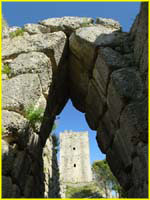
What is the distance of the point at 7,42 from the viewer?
534 centimetres

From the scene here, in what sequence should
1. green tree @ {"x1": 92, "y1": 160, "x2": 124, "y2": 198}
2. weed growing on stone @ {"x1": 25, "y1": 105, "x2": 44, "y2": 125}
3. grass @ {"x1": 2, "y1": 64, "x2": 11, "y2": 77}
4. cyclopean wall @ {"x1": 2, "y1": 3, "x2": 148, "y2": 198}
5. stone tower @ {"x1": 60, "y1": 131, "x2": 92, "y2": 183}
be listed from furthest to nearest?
stone tower @ {"x1": 60, "y1": 131, "x2": 92, "y2": 183}
green tree @ {"x1": 92, "y1": 160, "x2": 124, "y2": 198}
grass @ {"x1": 2, "y1": 64, "x2": 11, "y2": 77}
weed growing on stone @ {"x1": 25, "y1": 105, "x2": 44, "y2": 125}
cyclopean wall @ {"x1": 2, "y1": 3, "x2": 148, "y2": 198}

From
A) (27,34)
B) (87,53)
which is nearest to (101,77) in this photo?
(87,53)

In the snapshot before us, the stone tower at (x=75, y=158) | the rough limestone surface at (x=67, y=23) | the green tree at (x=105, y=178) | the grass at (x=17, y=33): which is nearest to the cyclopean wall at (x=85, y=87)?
the rough limestone surface at (x=67, y=23)

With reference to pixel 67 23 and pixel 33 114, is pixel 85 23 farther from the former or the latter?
pixel 33 114

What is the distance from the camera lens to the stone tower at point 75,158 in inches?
1427

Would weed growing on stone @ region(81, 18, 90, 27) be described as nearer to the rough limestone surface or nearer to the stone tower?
the rough limestone surface

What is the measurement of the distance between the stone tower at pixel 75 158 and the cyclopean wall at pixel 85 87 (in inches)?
1255

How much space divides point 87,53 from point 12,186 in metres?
3.10

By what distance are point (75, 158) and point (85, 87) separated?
34.5 m

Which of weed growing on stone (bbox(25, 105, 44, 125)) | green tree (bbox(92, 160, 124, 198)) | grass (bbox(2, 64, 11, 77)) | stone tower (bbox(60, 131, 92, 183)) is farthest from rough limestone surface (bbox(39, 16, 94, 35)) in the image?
stone tower (bbox(60, 131, 92, 183))

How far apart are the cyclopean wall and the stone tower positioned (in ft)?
105

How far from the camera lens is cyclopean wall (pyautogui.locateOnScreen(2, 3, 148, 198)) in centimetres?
357

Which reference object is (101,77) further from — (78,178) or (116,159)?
(78,178)

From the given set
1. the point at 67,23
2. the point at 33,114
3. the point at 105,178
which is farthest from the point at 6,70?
the point at 105,178
